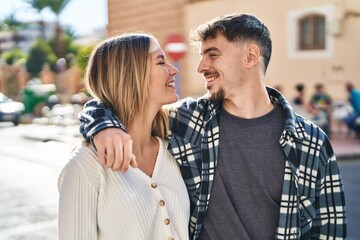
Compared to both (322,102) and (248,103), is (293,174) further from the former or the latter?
(322,102)

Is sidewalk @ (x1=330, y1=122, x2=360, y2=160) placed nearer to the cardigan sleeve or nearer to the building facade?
the building facade

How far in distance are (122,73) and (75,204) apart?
1.74ft

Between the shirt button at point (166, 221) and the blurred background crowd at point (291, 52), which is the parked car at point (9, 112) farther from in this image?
the shirt button at point (166, 221)

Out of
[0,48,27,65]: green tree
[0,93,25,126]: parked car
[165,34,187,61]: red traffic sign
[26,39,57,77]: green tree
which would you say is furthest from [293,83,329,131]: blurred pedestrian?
[0,48,27,65]: green tree

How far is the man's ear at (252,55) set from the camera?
2.40 metres

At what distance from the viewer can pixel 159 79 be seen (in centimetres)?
215

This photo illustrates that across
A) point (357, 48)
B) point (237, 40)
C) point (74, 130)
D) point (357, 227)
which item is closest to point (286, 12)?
point (357, 48)

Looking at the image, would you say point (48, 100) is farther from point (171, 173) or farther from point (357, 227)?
point (171, 173)

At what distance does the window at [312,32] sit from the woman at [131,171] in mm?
14496

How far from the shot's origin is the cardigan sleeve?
1807mm

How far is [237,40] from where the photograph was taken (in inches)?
93.1

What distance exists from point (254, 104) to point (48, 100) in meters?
19.8

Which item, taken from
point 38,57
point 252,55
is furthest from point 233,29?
point 38,57

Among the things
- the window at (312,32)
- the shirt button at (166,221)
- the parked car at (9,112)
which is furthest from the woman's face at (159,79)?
the parked car at (9,112)
